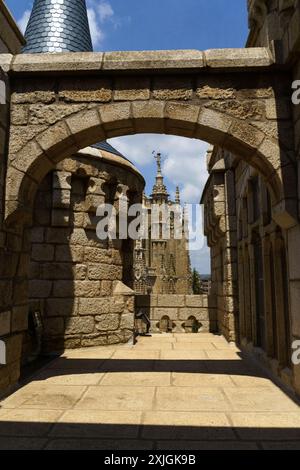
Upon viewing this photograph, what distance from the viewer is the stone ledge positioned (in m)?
3.56

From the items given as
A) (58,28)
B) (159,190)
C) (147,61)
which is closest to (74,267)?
(147,61)

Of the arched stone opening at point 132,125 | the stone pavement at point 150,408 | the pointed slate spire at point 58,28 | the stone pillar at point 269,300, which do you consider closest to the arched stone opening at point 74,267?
the stone pavement at point 150,408

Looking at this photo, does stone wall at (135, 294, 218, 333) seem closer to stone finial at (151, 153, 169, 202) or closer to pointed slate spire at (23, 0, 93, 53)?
pointed slate spire at (23, 0, 93, 53)

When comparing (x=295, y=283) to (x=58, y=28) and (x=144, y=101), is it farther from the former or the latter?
(x=58, y=28)

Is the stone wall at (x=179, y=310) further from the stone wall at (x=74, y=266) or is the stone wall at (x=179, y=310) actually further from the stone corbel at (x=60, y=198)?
the stone corbel at (x=60, y=198)

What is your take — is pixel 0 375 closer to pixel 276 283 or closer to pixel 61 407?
pixel 61 407

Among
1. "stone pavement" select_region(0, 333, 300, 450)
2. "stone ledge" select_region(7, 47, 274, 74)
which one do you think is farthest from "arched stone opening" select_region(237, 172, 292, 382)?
"stone ledge" select_region(7, 47, 274, 74)

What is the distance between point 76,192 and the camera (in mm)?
6000

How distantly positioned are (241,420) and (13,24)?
4691 mm

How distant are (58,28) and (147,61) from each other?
5.47 m

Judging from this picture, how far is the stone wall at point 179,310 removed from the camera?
8.12m

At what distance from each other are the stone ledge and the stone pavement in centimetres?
331

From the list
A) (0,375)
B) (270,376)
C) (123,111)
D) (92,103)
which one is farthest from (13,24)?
(270,376)

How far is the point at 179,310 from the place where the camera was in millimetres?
8305
